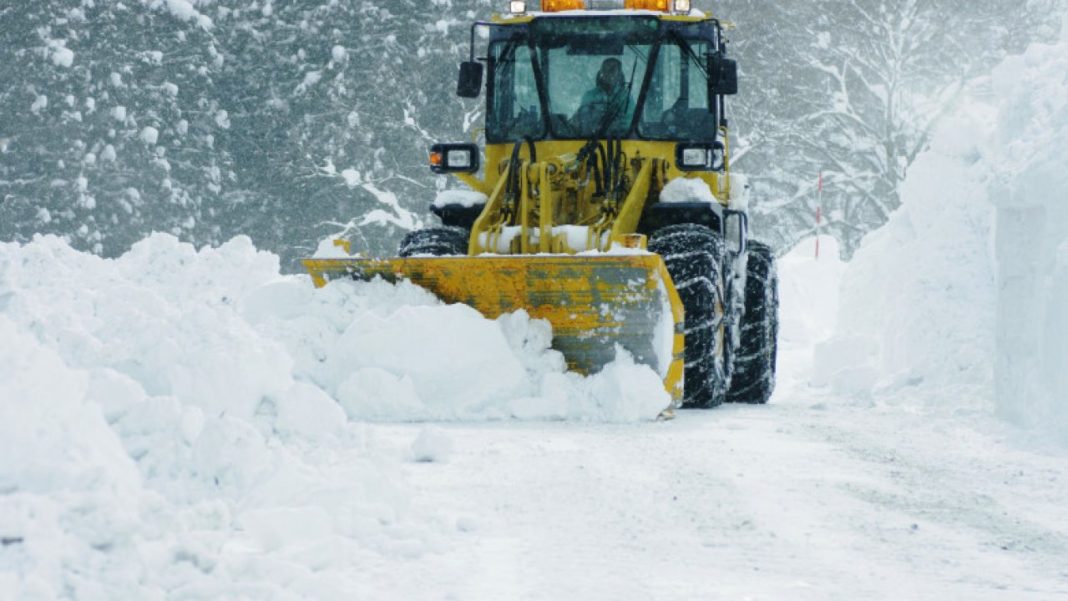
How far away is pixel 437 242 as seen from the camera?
367 inches

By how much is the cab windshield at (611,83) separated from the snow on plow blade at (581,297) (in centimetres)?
177

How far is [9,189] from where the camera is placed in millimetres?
Result: 27531

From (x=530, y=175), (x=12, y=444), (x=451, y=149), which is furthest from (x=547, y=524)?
(x=451, y=149)

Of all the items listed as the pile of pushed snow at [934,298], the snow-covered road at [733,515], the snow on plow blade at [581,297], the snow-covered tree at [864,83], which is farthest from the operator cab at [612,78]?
the snow-covered tree at [864,83]

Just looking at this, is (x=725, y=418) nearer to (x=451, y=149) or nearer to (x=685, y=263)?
(x=685, y=263)

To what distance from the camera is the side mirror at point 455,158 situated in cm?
978

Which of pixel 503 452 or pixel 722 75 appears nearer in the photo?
pixel 503 452

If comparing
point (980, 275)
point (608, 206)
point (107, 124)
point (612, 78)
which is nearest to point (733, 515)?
point (608, 206)

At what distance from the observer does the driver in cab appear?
9.53m

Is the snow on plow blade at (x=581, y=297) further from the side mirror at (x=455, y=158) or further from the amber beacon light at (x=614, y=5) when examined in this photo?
the amber beacon light at (x=614, y=5)

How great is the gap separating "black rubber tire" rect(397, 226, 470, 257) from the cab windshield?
82 cm

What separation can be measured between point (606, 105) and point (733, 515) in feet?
16.8

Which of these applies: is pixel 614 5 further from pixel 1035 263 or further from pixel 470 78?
pixel 1035 263

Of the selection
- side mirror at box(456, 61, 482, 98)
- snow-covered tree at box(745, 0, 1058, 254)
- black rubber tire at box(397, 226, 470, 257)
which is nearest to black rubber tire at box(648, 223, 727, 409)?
black rubber tire at box(397, 226, 470, 257)
